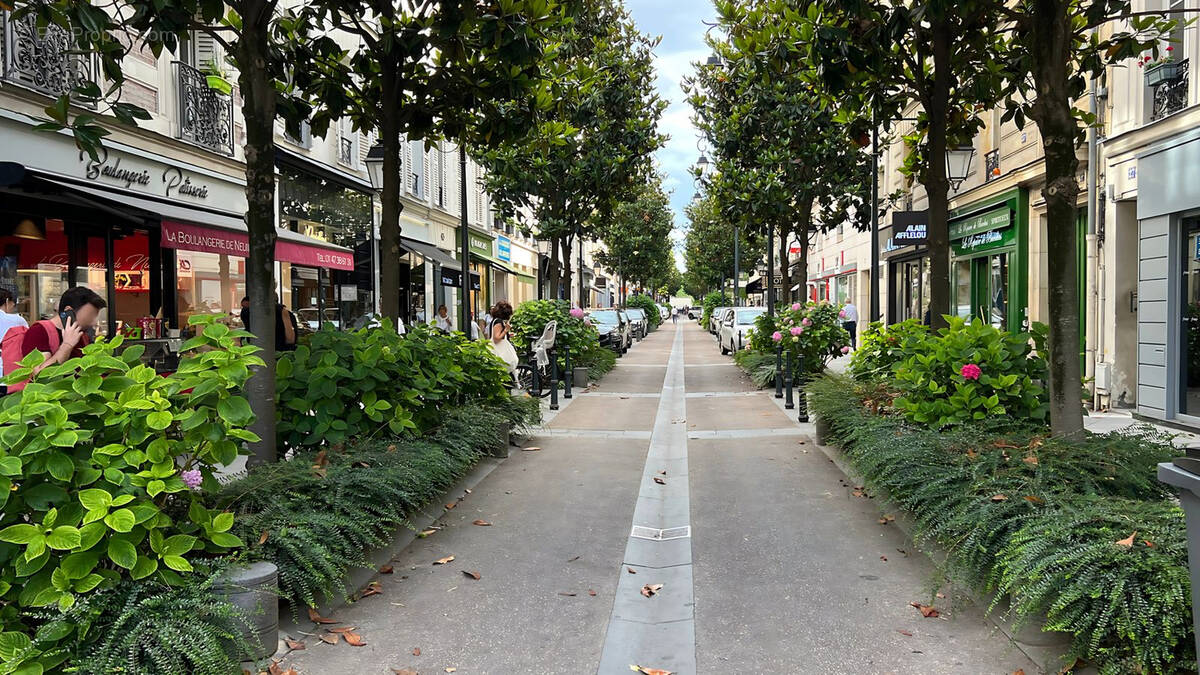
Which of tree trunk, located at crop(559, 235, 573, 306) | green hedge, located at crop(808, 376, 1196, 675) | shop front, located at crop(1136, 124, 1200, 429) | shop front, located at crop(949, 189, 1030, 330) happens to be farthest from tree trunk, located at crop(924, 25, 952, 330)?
tree trunk, located at crop(559, 235, 573, 306)

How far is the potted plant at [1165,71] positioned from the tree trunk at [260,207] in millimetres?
10782

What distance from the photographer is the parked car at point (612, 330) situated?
25.6 meters

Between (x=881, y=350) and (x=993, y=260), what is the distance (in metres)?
10.2

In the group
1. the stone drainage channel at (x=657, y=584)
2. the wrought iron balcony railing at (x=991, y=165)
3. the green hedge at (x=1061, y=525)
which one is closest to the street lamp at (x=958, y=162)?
the wrought iron balcony railing at (x=991, y=165)

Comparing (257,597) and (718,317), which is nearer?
(257,597)

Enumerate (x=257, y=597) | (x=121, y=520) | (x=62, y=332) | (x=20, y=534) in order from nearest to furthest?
1. (x=20, y=534)
2. (x=121, y=520)
3. (x=257, y=597)
4. (x=62, y=332)

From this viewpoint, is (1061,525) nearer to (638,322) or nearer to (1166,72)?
(1166,72)

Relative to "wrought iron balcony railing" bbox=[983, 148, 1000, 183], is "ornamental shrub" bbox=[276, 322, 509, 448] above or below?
below

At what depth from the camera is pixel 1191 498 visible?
262 cm

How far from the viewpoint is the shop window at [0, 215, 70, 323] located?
10.8 m

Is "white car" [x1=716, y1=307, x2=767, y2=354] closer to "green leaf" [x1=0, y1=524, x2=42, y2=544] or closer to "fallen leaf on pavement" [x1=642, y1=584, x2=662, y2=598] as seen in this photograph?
"fallen leaf on pavement" [x1=642, y1=584, x2=662, y2=598]

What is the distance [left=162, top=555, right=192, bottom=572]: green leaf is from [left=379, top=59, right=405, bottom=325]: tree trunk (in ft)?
14.2

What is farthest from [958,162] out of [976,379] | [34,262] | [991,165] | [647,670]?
[34,262]

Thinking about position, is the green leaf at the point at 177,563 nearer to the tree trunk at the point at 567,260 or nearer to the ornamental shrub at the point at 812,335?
the ornamental shrub at the point at 812,335
